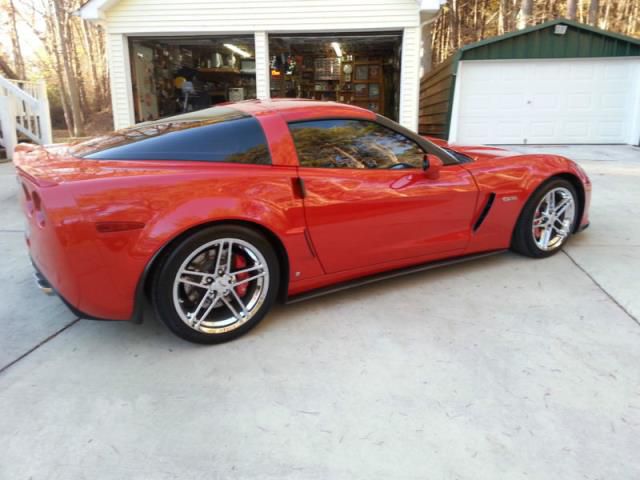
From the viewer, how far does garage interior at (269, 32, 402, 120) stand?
13.3 metres

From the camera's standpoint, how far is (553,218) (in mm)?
3852

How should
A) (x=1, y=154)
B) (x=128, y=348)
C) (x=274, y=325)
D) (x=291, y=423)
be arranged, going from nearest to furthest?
(x=291, y=423), (x=128, y=348), (x=274, y=325), (x=1, y=154)

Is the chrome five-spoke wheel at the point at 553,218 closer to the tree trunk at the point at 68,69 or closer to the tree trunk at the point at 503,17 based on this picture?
the tree trunk at the point at 68,69

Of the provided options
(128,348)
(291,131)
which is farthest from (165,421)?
(291,131)

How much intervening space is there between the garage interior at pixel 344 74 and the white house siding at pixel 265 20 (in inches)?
80.3

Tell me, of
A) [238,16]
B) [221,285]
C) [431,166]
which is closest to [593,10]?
[238,16]

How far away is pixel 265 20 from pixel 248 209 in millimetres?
9707

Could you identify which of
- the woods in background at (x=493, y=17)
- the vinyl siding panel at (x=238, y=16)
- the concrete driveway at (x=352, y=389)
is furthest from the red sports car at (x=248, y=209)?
the woods in background at (x=493, y=17)

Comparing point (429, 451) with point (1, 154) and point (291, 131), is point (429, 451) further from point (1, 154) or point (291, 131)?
point (1, 154)

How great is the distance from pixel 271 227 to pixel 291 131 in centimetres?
63

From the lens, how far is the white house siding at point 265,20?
10.7 metres

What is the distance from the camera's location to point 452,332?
2.79 m

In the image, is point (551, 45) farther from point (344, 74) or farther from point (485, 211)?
point (485, 211)

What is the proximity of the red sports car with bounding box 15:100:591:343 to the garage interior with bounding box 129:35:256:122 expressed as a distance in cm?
1003
